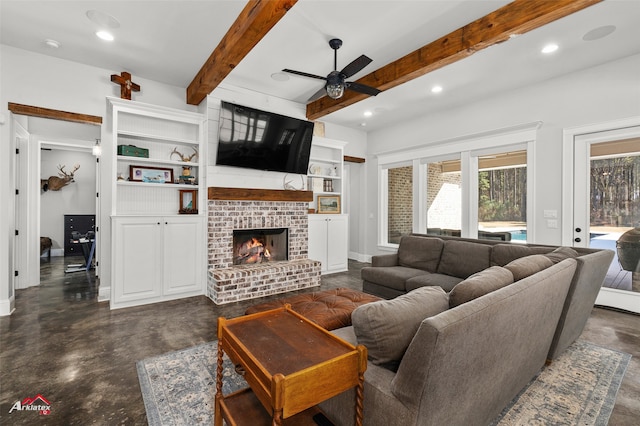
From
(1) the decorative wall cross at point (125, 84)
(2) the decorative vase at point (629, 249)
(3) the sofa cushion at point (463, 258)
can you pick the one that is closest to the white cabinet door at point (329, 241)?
(3) the sofa cushion at point (463, 258)

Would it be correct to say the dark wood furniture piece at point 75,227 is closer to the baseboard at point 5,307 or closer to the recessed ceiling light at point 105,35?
the baseboard at point 5,307

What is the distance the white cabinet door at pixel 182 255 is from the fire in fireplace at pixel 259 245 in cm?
58

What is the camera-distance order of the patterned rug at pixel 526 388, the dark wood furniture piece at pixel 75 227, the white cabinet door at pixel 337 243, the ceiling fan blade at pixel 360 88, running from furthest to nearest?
the dark wood furniture piece at pixel 75 227, the white cabinet door at pixel 337 243, the ceiling fan blade at pixel 360 88, the patterned rug at pixel 526 388

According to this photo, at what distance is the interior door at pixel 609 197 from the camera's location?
11.8ft

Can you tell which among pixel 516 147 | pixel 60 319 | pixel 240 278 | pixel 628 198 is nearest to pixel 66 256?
pixel 60 319

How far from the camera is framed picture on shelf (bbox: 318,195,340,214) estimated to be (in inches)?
229

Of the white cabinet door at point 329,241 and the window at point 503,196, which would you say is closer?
the window at point 503,196

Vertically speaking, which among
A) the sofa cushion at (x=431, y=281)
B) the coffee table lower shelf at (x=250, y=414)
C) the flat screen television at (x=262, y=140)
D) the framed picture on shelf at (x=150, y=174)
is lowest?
the coffee table lower shelf at (x=250, y=414)

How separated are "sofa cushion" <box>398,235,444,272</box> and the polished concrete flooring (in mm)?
1607


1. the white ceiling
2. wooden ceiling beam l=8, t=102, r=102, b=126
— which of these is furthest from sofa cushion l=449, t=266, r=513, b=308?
wooden ceiling beam l=8, t=102, r=102, b=126

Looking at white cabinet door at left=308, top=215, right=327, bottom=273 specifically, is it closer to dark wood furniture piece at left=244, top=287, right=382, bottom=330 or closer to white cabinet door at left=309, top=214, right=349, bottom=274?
white cabinet door at left=309, top=214, right=349, bottom=274

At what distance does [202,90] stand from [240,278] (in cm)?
250

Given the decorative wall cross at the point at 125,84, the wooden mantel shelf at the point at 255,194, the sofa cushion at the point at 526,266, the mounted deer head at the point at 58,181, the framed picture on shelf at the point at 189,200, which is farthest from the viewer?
the mounted deer head at the point at 58,181

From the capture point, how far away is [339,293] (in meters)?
2.89
